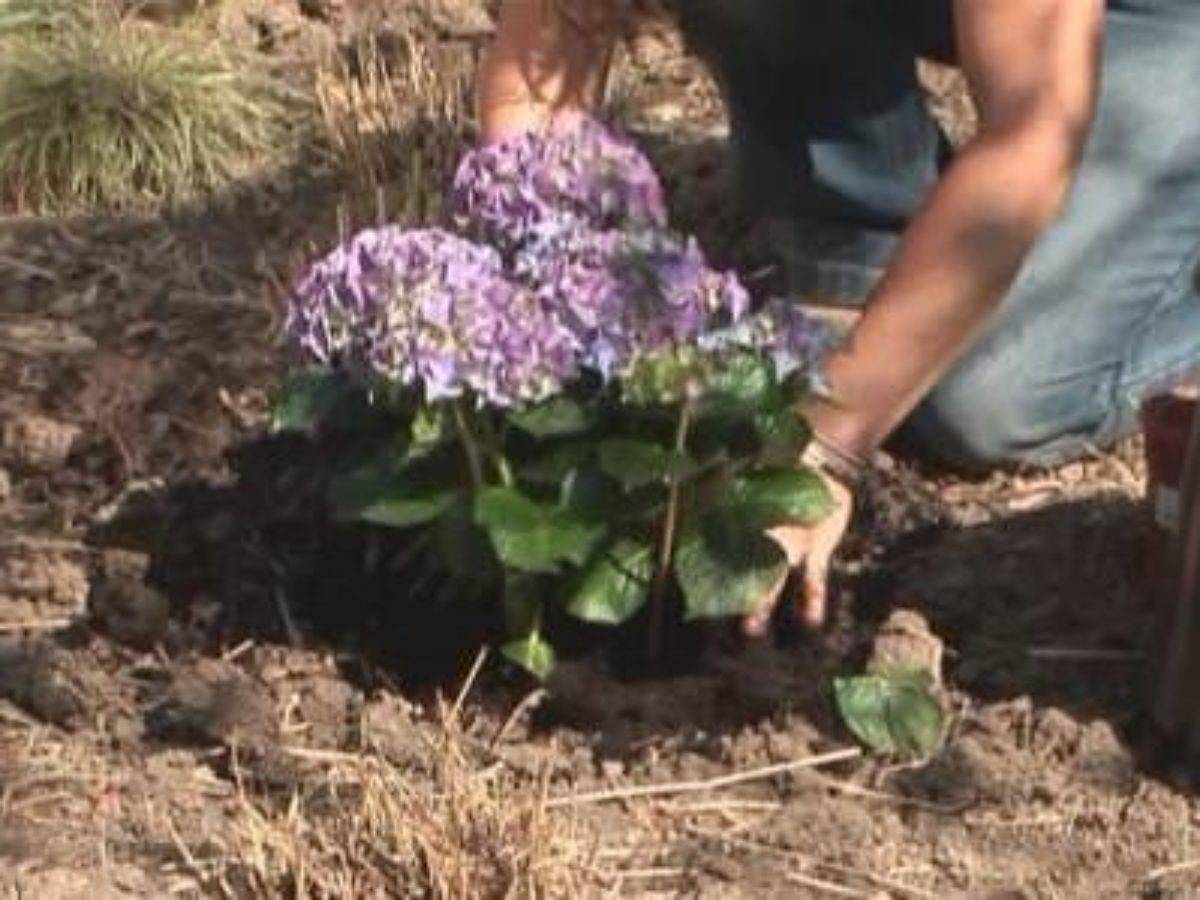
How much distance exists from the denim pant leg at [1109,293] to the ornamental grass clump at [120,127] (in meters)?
1.25

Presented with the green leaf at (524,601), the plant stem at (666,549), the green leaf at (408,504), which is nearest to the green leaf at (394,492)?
the green leaf at (408,504)

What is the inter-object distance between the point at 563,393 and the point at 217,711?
479 millimetres

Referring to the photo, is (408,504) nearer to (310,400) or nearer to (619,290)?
(310,400)

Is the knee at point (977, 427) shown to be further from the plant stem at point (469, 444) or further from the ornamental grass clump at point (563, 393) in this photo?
the plant stem at point (469, 444)

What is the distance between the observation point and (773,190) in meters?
4.44

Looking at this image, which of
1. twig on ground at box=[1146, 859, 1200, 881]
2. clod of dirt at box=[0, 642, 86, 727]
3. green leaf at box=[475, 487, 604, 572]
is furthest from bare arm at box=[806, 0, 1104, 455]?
clod of dirt at box=[0, 642, 86, 727]

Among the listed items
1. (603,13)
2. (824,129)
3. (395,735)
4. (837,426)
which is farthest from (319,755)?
(824,129)

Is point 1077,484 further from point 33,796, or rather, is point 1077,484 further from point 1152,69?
point 33,796

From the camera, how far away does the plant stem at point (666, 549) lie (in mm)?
3467

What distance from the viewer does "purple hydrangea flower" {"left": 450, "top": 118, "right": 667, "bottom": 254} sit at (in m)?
3.49

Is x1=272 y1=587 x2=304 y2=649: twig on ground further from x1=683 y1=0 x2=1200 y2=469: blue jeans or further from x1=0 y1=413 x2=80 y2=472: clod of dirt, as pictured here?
x1=683 y1=0 x2=1200 y2=469: blue jeans

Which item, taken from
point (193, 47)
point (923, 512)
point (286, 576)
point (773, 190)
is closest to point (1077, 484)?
point (923, 512)

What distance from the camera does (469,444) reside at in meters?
3.48

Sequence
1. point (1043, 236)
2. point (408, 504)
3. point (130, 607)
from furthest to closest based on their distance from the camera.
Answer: point (1043, 236)
point (130, 607)
point (408, 504)
